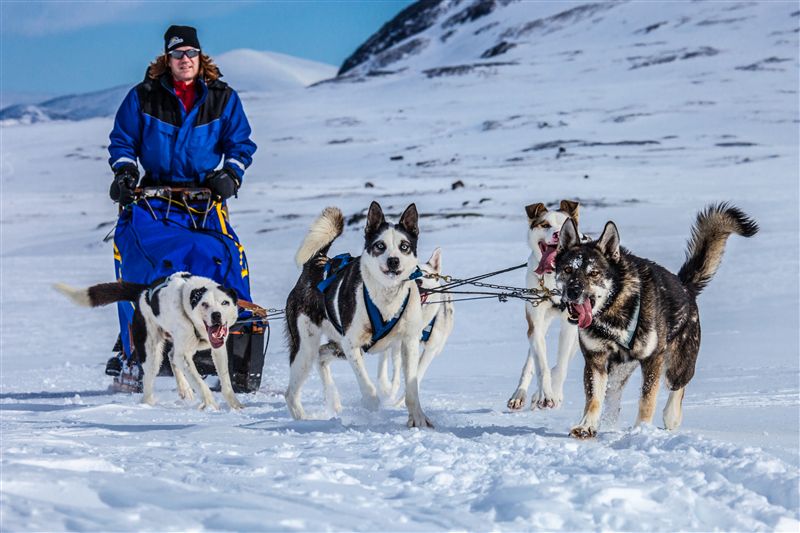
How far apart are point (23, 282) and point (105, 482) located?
429 inches

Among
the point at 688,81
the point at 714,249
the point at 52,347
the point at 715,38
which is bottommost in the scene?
the point at 52,347

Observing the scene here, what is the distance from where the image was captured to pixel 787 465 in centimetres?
306

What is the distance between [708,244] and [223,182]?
94.8 inches

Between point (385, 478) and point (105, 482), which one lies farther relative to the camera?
point (385, 478)

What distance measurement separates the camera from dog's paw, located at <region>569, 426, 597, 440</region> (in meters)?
3.89

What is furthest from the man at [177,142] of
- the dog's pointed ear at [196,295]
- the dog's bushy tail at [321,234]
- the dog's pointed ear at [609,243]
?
the dog's pointed ear at [609,243]

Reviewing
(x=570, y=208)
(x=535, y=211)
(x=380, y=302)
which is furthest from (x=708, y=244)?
(x=380, y=302)

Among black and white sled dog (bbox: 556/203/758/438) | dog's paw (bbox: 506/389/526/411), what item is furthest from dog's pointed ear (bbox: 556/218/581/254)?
dog's paw (bbox: 506/389/526/411)

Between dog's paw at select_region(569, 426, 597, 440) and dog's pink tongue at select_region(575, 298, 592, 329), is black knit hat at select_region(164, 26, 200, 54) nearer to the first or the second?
dog's pink tongue at select_region(575, 298, 592, 329)

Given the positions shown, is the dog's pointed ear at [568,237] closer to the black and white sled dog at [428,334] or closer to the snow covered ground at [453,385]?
the snow covered ground at [453,385]

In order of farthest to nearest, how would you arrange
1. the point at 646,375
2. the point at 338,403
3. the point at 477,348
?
the point at 477,348 < the point at 338,403 < the point at 646,375

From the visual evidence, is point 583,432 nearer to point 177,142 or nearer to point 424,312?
point 424,312

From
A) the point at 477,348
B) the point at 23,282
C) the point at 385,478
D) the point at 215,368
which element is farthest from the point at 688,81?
the point at 385,478

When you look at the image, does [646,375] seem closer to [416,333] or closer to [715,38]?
[416,333]
